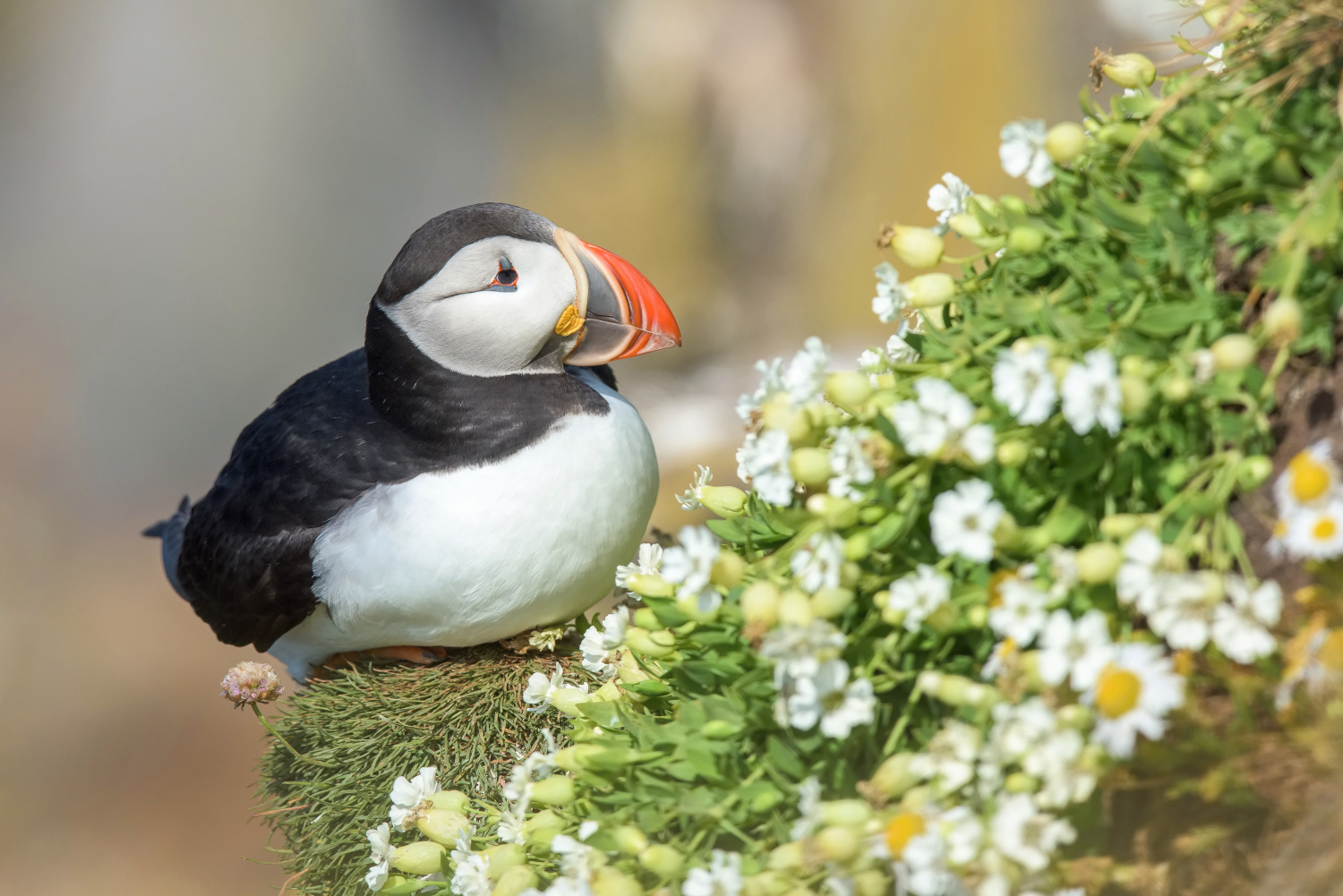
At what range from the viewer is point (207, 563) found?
1976 millimetres

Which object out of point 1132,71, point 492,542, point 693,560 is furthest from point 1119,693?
point 492,542

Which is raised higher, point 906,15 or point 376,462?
point 906,15

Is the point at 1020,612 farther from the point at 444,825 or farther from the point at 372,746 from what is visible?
the point at 372,746

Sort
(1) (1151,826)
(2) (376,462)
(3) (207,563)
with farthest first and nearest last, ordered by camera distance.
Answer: (3) (207,563) → (2) (376,462) → (1) (1151,826)

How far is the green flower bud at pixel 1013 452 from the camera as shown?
78cm

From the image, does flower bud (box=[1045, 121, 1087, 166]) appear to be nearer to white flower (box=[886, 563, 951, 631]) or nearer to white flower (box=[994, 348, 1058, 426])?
white flower (box=[994, 348, 1058, 426])

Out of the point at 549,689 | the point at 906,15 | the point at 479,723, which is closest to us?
the point at 549,689

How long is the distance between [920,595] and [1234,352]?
273 millimetres

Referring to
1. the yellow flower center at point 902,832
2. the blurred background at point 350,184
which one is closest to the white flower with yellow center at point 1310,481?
the yellow flower center at point 902,832

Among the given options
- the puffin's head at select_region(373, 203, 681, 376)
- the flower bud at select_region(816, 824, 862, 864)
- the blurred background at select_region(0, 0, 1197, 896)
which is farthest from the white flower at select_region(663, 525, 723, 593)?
the blurred background at select_region(0, 0, 1197, 896)

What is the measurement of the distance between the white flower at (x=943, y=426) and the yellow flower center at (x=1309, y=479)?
0.20m

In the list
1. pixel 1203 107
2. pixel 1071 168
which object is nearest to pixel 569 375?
pixel 1071 168

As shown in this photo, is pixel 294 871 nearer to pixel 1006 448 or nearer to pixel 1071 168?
pixel 1006 448

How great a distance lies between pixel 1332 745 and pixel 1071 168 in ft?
1.71
